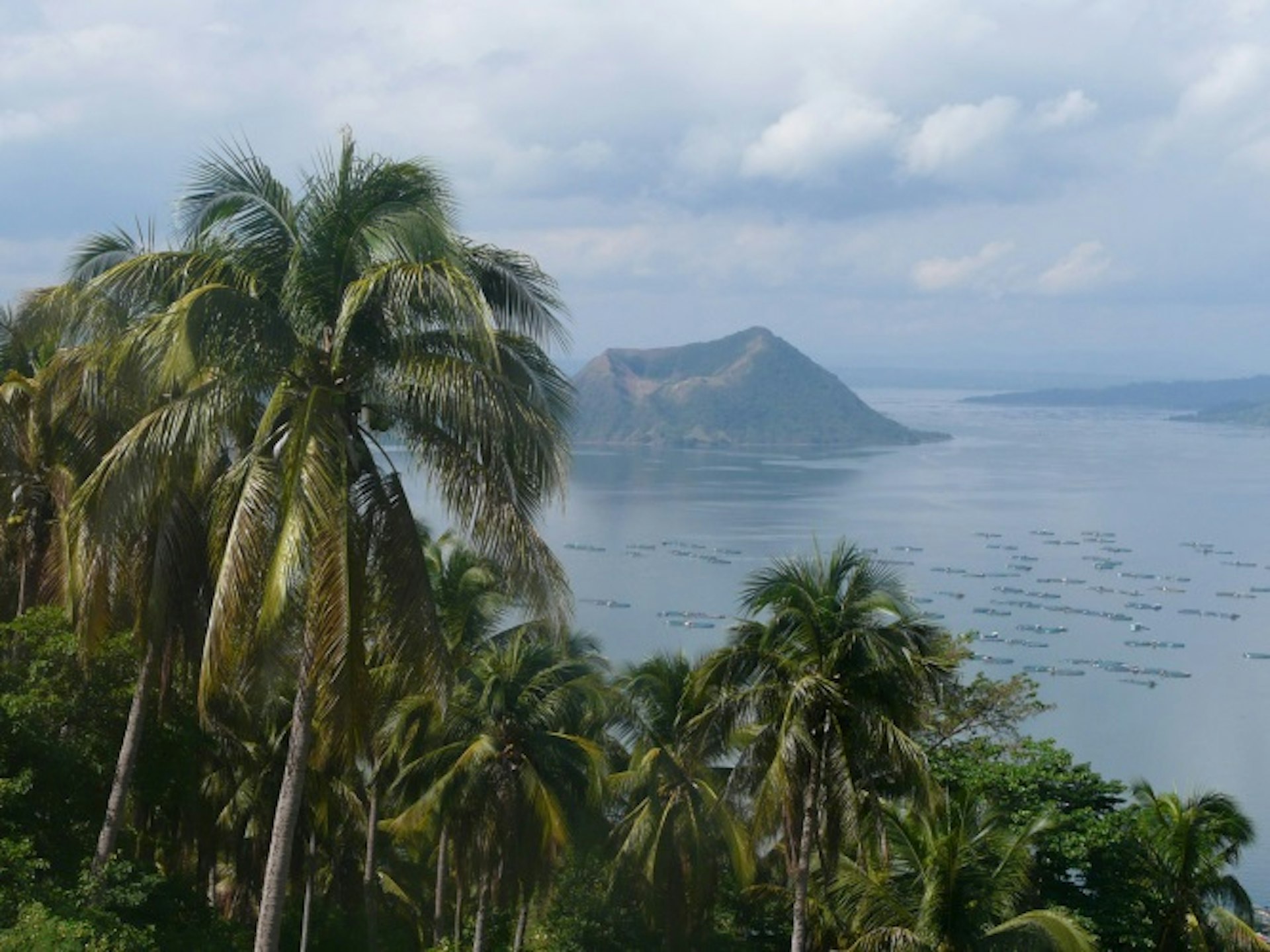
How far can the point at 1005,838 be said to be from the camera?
1233 centimetres

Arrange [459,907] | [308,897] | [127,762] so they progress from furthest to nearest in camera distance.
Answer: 1. [308,897]
2. [459,907]
3. [127,762]

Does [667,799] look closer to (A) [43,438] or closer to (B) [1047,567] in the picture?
(A) [43,438]

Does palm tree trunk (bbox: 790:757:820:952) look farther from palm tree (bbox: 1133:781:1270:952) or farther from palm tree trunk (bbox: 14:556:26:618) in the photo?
palm tree trunk (bbox: 14:556:26:618)

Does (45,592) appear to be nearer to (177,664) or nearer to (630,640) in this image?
(177,664)

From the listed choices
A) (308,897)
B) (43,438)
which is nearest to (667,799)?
(308,897)

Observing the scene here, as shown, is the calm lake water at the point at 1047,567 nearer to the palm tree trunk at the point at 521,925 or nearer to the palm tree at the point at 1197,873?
the palm tree trunk at the point at 521,925

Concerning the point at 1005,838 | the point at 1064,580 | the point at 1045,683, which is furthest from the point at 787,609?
the point at 1064,580

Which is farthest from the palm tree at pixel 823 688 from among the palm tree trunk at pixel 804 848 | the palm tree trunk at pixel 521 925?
the palm tree trunk at pixel 521 925


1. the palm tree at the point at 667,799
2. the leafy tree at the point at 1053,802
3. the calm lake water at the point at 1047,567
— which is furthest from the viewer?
the calm lake water at the point at 1047,567

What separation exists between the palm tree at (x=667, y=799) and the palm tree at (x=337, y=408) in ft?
23.9

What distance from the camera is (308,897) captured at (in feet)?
57.9

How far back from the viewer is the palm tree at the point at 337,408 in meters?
8.11

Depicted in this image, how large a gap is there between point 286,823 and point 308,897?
962cm

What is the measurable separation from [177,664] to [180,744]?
0.76m
